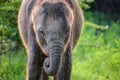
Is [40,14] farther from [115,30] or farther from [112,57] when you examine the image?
[115,30]

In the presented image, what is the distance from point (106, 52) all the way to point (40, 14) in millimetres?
4278

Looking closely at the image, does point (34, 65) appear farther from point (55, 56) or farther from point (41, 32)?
point (55, 56)

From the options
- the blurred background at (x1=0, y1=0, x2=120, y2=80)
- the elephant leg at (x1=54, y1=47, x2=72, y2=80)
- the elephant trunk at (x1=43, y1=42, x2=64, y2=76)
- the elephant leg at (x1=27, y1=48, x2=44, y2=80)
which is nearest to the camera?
the elephant trunk at (x1=43, y1=42, x2=64, y2=76)

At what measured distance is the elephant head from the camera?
7.57 m

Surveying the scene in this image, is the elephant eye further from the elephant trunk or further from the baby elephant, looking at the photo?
the elephant trunk

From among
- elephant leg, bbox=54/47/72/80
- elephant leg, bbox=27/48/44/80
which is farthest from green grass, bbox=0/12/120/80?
elephant leg, bbox=54/47/72/80

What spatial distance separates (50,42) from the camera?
7.65m

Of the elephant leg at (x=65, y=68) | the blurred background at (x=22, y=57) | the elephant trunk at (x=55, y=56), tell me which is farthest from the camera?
the blurred background at (x=22, y=57)

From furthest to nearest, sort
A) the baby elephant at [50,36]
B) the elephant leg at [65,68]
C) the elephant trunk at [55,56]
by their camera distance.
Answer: the elephant leg at [65,68] < the baby elephant at [50,36] < the elephant trunk at [55,56]

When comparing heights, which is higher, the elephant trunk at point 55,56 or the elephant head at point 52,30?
the elephant head at point 52,30

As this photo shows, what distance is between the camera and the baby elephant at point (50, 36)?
7.64 metres

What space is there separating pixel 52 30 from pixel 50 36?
0.26 ft

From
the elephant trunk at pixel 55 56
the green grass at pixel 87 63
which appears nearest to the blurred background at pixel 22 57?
the green grass at pixel 87 63

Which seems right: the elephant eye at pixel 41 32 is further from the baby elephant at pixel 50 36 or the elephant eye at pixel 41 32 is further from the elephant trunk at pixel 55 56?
the elephant trunk at pixel 55 56
